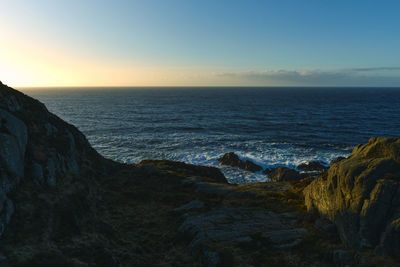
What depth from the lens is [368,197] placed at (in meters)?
14.9

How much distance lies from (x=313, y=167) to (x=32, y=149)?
143 ft

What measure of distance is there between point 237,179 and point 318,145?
30072 mm

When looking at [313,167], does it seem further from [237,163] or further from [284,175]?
[237,163]

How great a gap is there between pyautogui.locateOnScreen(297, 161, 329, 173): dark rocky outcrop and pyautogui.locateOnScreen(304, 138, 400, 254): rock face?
85.6 ft

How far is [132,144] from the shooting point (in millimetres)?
58531

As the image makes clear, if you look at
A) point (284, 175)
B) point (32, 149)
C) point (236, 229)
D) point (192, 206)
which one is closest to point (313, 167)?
point (284, 175)

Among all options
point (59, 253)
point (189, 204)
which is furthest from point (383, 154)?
point (59, 253)

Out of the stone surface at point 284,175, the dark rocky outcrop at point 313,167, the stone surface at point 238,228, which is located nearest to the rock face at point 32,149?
the stone surface at point 238,228

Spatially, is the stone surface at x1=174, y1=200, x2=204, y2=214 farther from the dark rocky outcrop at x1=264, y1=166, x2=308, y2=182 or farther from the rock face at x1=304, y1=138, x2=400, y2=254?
the dark rocky outcrop at x1=264, y1=166, x2=308, y2=182

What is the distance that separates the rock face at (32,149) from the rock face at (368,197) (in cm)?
2173

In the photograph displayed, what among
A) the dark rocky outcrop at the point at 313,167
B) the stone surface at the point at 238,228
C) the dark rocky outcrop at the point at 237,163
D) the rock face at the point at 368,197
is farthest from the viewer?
the dark rocky outcrop at the point at 237,163

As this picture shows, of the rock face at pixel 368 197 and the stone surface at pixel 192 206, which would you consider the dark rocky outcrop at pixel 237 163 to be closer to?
the stone surface at pixel 192 206

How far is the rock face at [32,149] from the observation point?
17.6 metres

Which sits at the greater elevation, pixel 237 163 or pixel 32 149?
pixel 32 149
